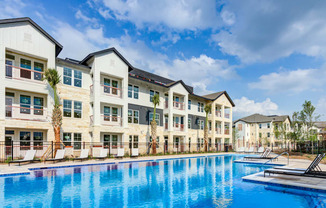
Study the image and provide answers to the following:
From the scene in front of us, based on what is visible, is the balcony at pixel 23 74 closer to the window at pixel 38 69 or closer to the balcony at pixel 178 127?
the window at pixel 38 69

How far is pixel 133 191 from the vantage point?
355 inches

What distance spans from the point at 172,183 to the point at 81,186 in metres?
4.29

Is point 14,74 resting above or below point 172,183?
above

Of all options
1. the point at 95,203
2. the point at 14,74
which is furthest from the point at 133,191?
the point at 14,74

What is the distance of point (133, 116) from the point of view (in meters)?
25.9

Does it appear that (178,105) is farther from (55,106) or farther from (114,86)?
(55,106)

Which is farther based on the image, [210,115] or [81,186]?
[210,115]

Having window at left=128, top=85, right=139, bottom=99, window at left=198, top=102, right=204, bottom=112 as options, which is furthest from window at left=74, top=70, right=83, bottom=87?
window at left=198, top=102, right=204, bottom=112

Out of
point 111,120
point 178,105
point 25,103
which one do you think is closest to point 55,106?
point 25,103

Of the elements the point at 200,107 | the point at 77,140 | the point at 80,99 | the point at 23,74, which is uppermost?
the point at 23,74

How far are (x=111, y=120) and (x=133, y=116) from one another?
3.11m

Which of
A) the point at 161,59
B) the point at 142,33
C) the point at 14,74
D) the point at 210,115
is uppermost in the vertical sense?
the point at 142,33

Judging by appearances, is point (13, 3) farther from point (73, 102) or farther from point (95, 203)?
point (95, 203)

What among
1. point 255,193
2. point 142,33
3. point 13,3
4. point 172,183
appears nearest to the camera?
point 255,193
